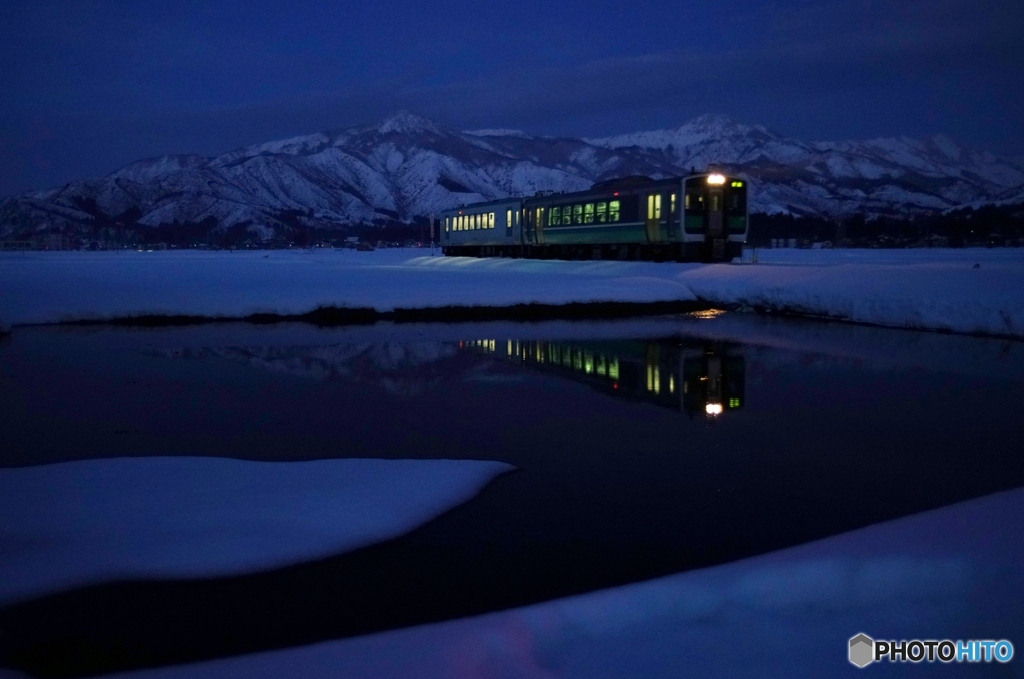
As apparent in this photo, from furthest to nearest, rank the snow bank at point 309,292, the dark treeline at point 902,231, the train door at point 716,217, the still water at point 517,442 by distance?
the dark treeline at point 902,231 → the train door at point 716,217 → the snow bank at point 309,292 → the still water at point 517,442

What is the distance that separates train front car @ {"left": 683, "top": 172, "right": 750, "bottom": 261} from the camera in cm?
3334

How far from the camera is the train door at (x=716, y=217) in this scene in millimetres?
33781

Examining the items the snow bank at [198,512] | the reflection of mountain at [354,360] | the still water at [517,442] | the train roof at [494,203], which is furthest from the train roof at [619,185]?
the snow bank at [198,512]

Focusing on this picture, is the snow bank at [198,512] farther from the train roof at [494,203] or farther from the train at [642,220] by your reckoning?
the train roof at [494,203]

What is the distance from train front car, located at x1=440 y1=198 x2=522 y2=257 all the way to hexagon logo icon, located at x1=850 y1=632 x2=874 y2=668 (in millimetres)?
44503

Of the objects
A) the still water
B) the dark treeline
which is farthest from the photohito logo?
the dark treeline

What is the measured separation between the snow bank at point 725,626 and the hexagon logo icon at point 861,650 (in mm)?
48

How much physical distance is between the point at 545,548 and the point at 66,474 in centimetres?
456

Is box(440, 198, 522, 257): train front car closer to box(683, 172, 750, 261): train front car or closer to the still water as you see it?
box(683, 172, 750, 261): train front car

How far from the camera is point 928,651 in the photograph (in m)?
4.22

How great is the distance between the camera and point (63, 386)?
1298cm

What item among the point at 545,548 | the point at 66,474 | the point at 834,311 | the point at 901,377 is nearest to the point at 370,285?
the point at 834,311

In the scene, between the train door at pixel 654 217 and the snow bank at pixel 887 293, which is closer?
the snow bank at pixel 887 293

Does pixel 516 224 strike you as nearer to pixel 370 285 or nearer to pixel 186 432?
pixel 370 285
